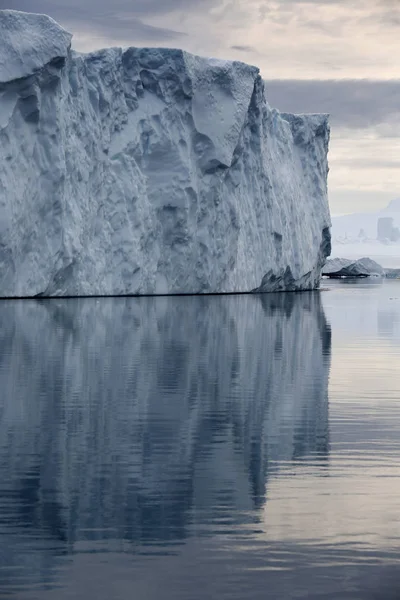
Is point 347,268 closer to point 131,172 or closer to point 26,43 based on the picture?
point 131,172

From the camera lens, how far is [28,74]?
2755 centimetres

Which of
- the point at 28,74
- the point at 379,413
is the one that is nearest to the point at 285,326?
the point at 28,74

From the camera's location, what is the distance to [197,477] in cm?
591

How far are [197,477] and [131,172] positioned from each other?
2860 centimetres

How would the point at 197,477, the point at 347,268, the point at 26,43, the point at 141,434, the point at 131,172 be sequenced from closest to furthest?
the point at 197,477 → the point at 141,434 → the point at 26,43 → the point at 131,172 → the point at 347,268

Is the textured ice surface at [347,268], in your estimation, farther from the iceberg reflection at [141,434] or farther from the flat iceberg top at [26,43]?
the iceberg reflection at [141,434]

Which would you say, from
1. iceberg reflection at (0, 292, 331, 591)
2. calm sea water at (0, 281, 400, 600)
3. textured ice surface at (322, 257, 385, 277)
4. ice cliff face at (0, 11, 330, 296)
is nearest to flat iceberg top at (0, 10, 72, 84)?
ice cliff face at (0, 11, 330, 296)

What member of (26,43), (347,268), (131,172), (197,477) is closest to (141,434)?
(197,477)

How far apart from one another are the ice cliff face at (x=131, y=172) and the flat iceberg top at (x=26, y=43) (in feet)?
0.11

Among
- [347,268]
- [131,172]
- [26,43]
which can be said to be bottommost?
[347,268]

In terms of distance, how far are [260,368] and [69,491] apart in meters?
7.21

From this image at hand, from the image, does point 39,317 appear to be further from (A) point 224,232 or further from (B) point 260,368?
(A) point 224,232

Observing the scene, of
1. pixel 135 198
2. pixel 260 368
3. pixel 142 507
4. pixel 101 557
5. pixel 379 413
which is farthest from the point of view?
pixel 135 198

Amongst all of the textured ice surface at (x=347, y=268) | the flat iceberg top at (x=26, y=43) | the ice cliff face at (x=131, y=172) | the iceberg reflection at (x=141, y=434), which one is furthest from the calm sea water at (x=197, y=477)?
the textured ice surface at (x=347, y=268)
